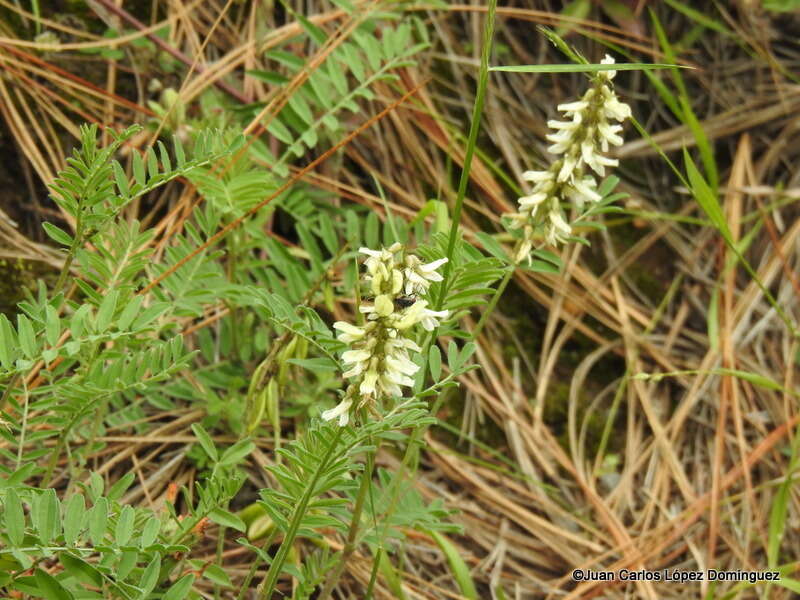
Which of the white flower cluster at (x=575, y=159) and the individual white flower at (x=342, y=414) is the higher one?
the white flower cluster at (x=575, y=159)

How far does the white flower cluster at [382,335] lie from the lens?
1.37 m

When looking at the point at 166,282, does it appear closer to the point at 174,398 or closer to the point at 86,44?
the point at 174,398

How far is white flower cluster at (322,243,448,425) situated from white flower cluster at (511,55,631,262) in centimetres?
45

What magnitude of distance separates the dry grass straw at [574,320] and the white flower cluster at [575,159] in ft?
2.00

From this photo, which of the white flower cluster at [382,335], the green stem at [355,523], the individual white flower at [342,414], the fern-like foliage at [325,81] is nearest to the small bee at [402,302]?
the white flower cluster at [382,335]

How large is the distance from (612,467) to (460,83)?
1.35 metres

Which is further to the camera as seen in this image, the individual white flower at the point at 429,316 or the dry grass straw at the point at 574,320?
the dry grass straw at the point at 574,320

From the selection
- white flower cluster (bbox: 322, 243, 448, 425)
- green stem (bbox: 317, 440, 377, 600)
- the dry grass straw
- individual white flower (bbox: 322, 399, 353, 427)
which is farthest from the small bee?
the dry grass straw

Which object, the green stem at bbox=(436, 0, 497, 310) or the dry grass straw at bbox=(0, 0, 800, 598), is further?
the dry grass straw at bbox=(0, 0, 800, 598)

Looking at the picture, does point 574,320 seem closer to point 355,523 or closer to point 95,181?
point 355,523

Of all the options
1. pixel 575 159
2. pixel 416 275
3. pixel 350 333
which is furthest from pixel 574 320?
pixel 350 333

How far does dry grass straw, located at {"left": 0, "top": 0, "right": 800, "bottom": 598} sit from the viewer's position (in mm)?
2412

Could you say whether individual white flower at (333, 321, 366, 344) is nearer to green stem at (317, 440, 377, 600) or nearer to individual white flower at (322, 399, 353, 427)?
individual white flower at (322, 399, 353, 427)

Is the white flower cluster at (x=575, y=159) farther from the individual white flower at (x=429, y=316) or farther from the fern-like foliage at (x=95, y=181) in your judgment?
the fern-like foliage at (x=95, y=181)
